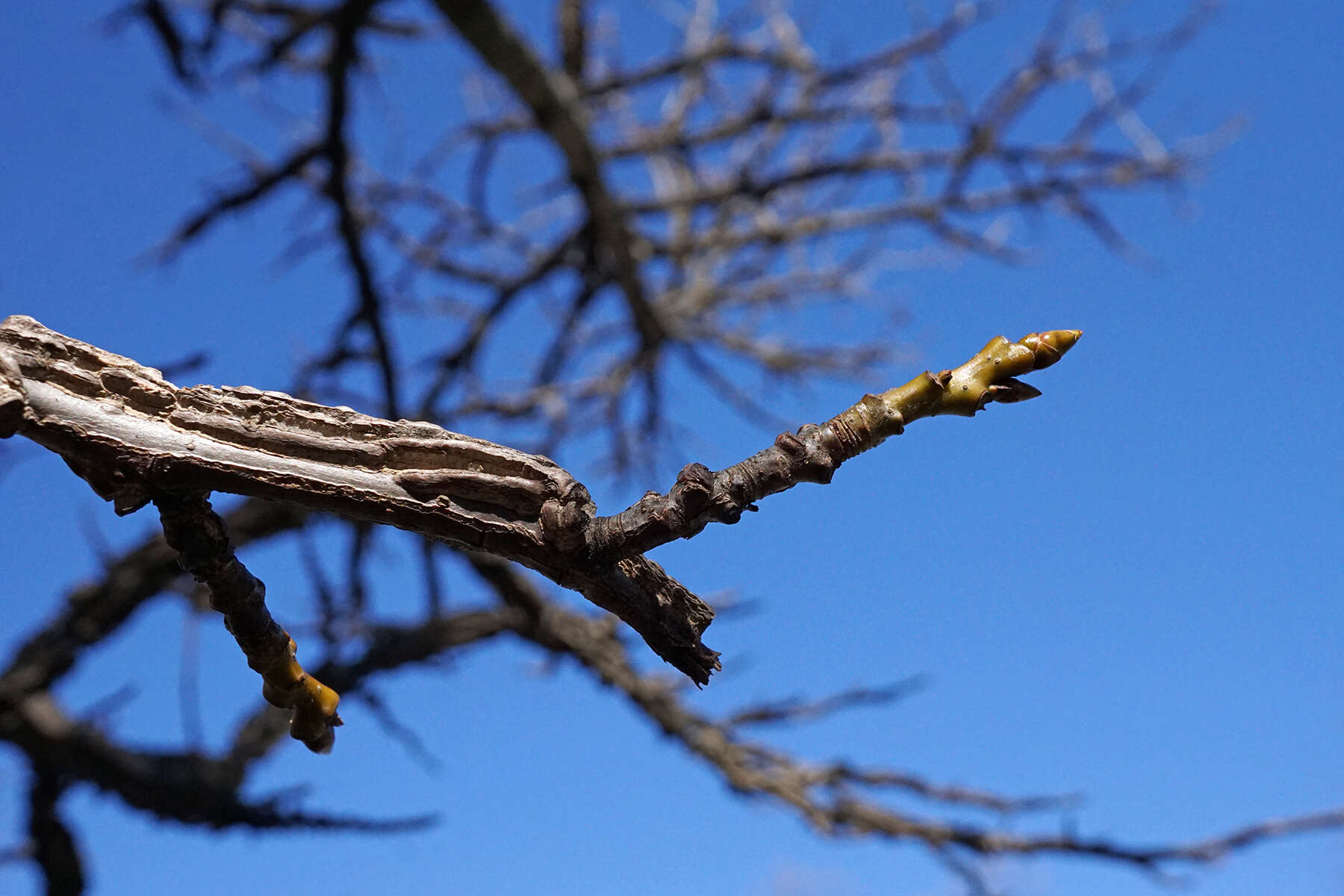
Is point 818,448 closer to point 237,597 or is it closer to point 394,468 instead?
point 394,468

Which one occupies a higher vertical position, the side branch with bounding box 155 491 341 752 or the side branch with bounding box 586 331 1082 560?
the side branch with bounding box 586 331 1082 560

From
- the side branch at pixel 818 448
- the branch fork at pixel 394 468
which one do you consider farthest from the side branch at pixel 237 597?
the side branch at pixel 818 448

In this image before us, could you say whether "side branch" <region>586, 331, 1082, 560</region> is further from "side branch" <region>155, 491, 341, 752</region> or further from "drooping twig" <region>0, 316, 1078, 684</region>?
"side branch" <region>155, 491, 341, 752</region>

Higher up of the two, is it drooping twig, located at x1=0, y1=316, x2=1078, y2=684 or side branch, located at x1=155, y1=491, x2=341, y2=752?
drooping twig, located at x1=0, y1=316, x2=1078, y2=684

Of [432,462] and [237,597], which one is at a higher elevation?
[432,462]

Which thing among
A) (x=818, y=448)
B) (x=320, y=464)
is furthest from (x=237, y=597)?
(x=818, y=448)

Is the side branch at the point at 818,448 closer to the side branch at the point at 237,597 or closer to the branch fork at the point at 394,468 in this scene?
the branch fork at the point at 394,468

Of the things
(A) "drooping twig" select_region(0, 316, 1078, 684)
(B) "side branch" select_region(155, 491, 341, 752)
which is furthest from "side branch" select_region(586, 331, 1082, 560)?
(B) "side branch" select_region(155, 491, 341, 752)

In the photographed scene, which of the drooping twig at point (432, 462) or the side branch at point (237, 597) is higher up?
the drooping twig at point (432, 462)
